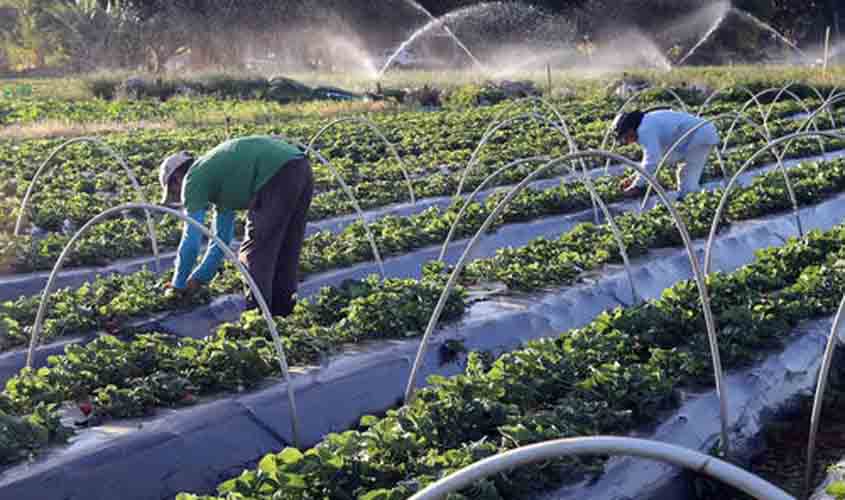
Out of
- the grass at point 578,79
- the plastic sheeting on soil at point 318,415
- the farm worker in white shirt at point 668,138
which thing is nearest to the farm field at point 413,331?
the plastic sheeting on soil at point 318,415

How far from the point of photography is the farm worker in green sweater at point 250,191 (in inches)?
280

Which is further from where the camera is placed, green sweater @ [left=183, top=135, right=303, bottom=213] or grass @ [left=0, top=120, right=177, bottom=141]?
grass @ [left=0, top=120, right=177, bottom=141]

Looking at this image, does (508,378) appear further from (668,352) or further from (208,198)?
(208,198)

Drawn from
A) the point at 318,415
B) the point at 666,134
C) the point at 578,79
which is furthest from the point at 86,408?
the point at 578,79

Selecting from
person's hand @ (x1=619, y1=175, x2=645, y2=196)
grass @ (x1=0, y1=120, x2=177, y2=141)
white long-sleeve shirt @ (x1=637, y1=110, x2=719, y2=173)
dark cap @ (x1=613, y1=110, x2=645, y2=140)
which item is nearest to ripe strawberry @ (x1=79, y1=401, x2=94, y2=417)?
dark cap @ (x1=613, y1=110, x2=645, y2=140)

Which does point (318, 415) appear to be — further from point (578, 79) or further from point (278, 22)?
point (278, 22)

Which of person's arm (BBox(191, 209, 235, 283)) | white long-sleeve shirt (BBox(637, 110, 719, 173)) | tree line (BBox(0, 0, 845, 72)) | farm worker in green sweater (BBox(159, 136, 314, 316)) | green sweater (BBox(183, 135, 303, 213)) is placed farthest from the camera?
tree line (BBox(0, 0, 845, 72))

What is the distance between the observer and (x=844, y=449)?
608 centimetres

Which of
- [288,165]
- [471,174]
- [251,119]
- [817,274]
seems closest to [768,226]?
[817,274]

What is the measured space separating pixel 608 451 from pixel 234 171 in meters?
4.94

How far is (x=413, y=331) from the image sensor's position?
7156 mm

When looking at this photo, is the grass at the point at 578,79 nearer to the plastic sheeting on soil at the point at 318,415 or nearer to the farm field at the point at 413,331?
the farm field at the point at 413,331

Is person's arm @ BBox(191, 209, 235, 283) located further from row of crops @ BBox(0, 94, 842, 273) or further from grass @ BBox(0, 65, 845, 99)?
grass @ BBox(0, 65, 845, 99)

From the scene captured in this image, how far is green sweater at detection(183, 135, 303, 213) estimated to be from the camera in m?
6.98
